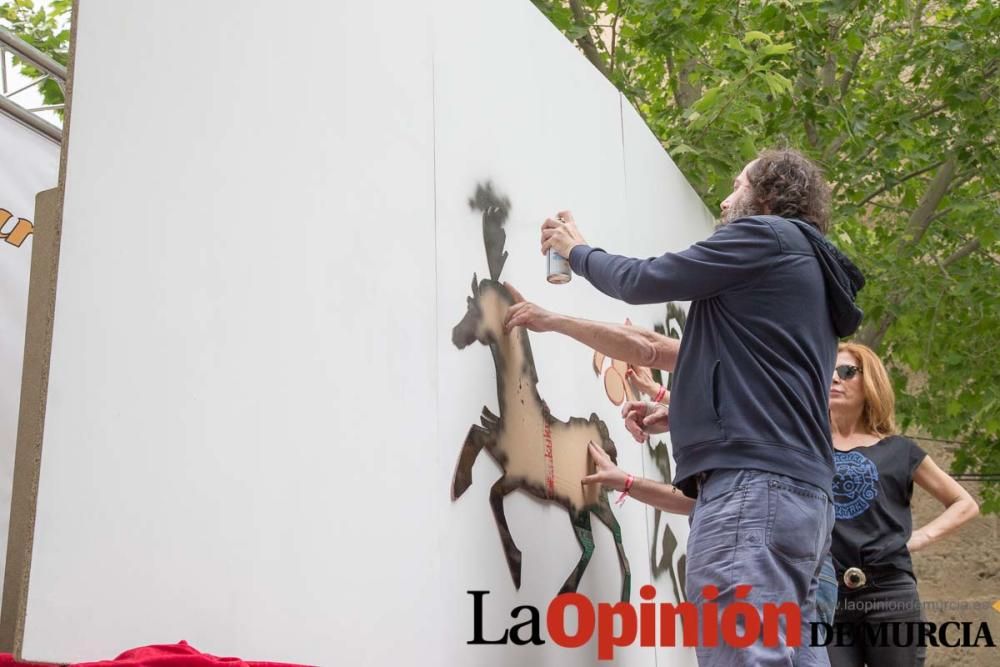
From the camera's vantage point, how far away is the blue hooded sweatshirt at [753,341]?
8.29 feet

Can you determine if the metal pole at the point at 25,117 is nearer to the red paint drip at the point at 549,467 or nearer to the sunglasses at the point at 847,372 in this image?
the red paint drip at the point at 549,467

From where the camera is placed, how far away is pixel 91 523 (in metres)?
1.73

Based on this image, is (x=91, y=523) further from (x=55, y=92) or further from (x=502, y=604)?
(x=55, y=92)

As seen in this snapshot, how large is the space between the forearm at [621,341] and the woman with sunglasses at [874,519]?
813 millimetres

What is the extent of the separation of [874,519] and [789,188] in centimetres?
122

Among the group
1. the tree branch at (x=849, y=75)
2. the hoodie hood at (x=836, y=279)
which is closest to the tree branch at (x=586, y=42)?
the tree branch at (x=849, y=75)

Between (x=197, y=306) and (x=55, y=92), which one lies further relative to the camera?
(x=55, y=92)

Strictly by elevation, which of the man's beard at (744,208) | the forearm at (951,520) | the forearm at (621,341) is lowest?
the forearm at (951,520)

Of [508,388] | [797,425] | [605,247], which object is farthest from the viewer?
[605,247]

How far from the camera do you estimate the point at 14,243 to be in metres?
3.89

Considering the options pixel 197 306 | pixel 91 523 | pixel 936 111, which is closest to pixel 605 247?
pixel 197 306

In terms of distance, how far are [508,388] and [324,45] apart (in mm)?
964

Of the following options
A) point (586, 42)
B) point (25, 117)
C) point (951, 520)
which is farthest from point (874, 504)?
point (586, 42)

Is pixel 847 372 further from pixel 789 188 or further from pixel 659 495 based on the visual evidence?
pixel 789 188
